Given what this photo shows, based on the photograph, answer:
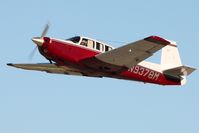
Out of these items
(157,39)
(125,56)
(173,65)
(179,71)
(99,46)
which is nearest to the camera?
(157,39)

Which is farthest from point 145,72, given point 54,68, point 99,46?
point 54,68

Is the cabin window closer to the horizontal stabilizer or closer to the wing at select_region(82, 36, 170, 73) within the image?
the wing at select_region(82, 36, 170, 73)

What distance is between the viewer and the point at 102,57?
2986 centimetres

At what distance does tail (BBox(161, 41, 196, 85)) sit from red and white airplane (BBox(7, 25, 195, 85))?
147 mm

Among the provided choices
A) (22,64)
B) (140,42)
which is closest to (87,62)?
(140,42)

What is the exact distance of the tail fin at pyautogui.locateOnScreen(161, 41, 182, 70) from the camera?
35375 mm

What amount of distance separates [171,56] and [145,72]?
3992 millimetres

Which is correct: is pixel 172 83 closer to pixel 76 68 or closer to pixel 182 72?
pixel 182 72

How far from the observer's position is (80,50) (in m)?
30.2

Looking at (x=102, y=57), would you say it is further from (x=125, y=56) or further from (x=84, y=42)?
(x=84, y=42)

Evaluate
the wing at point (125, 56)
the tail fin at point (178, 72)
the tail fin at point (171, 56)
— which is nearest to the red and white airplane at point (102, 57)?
the wing at point (125, 56)

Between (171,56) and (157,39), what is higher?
(171,56)

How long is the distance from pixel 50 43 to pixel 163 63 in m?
8.77

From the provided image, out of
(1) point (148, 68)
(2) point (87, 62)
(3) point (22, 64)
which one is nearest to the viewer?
(2) point (87, 62)
